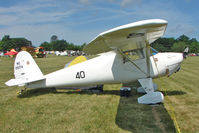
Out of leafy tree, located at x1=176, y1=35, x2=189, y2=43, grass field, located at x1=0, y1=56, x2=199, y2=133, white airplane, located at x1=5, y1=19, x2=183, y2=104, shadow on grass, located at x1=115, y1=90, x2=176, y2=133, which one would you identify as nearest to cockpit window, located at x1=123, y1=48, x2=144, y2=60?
white airplane, located at x1=5, y1=19, x2=183, y2=104

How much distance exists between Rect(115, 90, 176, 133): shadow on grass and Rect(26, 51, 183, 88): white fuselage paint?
104cm

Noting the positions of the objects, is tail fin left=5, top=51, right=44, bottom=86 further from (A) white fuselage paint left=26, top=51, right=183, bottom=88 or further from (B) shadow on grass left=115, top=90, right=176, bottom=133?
(B) shadow on grass left=115, top=90, right=176, bottom=133

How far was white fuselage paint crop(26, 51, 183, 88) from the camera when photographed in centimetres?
515

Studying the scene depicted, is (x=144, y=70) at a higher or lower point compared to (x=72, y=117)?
higher

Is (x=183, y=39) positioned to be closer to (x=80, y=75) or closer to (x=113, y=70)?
(x=113, y=70)

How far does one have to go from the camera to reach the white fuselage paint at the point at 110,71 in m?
5.15

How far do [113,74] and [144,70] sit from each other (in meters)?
1.08

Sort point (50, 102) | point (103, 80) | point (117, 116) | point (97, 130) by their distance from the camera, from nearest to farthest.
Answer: point (97, 130)
point (117, 116)
point (50, 102)
point (103, 80)

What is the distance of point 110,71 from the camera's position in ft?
17.6

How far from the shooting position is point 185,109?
4203mm

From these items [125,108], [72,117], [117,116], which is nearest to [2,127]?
[72,117]

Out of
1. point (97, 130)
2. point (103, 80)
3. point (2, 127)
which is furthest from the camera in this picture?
point (103, 80)

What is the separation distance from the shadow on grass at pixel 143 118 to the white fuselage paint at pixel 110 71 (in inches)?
40.8

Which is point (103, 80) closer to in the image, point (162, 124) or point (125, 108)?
point (125, 108)
